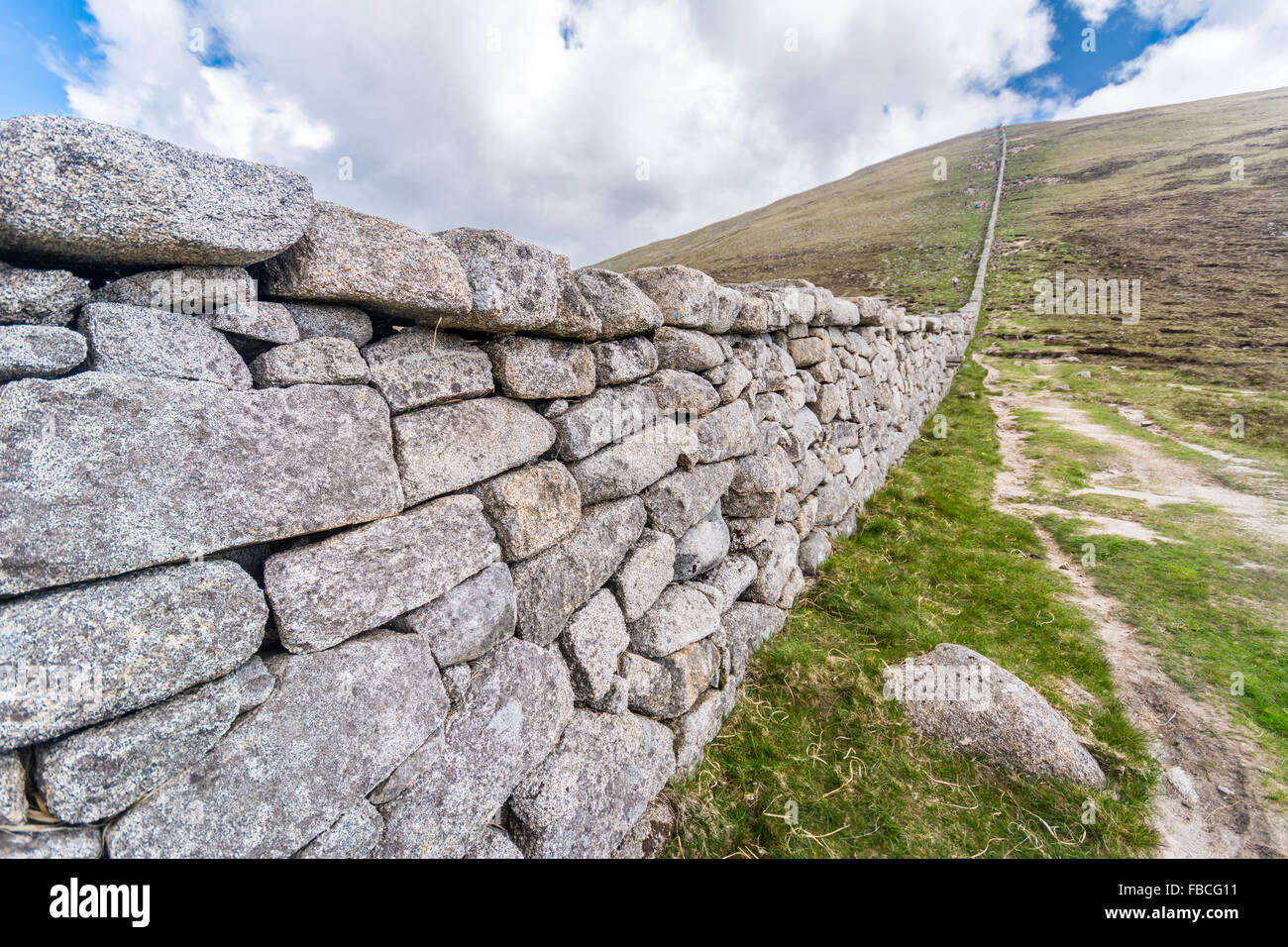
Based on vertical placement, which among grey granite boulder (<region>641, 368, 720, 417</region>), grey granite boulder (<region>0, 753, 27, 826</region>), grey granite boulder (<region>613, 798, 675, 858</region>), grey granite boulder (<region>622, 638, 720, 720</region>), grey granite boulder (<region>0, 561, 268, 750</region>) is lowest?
grey granite boulder (<region>613, 798, 675, 858</region>)

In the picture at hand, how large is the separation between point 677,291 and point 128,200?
10.2 ft

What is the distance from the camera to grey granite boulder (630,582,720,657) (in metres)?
3.71

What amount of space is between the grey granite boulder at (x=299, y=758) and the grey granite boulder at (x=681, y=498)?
6.30 feet

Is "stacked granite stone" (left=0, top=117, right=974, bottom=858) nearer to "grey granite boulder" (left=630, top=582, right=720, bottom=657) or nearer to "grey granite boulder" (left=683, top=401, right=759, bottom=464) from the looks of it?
"grey granite boulder" (left=630, top=582, right=720, bottom=657)

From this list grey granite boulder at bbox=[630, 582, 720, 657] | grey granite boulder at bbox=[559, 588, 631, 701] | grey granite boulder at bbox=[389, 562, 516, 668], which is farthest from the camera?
grey granite boulder at bbox=[630, 582, 720, 657]

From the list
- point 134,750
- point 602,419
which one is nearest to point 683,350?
point 602,419

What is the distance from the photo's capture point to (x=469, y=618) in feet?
8.31

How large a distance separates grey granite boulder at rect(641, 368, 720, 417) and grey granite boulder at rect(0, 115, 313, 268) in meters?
2.44

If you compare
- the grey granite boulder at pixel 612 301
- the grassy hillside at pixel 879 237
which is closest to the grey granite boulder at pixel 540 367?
the grey granite boulder at pixel 612 301

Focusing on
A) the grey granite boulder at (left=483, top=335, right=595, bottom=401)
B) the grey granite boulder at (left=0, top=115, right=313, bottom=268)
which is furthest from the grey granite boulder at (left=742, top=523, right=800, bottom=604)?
the grey granite boulder at (left=0, top=115, right=313, bottom=268)

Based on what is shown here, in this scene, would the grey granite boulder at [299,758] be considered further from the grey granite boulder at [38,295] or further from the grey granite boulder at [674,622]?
the grey granite boulder at [674,622]

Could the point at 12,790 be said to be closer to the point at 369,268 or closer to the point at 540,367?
the point at 369,268
